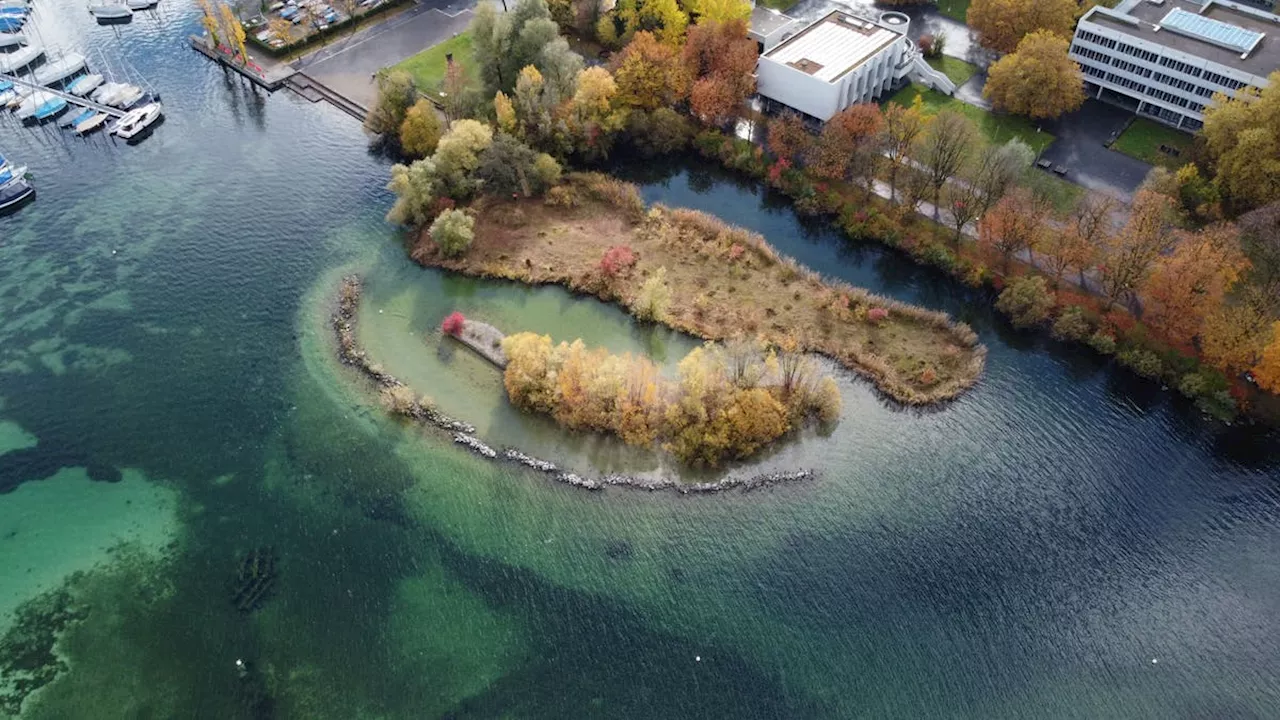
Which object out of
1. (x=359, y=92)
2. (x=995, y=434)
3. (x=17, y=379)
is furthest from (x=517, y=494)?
(x=359, y=92)

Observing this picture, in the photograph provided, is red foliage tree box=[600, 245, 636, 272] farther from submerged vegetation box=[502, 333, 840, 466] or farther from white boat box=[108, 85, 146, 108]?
white boat box=[108, 85, 146, 108]

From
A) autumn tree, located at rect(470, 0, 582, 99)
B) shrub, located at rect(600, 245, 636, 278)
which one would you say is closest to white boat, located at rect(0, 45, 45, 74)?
autumn tree, located at rect(470, 0, 582, 99)

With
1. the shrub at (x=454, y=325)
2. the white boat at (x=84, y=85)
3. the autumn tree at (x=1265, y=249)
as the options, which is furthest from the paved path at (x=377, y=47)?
the autumn tree at (x=1265, y=249)

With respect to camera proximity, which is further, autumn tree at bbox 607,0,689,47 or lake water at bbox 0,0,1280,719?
autumn tree at bbox 607,0,689,47

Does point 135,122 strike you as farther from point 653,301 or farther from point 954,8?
point 954,8

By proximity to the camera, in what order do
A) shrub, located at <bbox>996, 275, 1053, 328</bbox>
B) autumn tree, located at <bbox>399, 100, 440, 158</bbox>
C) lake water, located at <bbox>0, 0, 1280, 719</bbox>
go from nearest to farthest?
lake water, located at <bbox>0, 0, 1280, 719</bbox> → shrub, located at <bbox>996, 275, 1053, 328</bbox> → autumn tree, located at <bbox>399, 100, 440, 158</bbox>

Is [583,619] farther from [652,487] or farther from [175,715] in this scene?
[175,715]

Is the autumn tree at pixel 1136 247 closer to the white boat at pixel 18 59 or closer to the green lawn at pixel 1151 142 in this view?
the green lawn at pixel 1151 142
